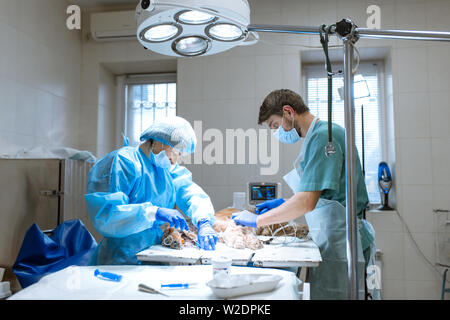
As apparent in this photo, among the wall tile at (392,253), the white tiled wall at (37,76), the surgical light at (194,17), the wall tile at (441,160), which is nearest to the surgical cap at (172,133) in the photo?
the surgical light at (194,17)

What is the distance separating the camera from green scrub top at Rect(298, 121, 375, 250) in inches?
64.3

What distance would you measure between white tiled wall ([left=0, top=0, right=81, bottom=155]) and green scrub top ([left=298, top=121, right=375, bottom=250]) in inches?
90.2

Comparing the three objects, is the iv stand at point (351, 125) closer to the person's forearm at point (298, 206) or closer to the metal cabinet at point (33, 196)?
the person's forearm at point (298, 206)

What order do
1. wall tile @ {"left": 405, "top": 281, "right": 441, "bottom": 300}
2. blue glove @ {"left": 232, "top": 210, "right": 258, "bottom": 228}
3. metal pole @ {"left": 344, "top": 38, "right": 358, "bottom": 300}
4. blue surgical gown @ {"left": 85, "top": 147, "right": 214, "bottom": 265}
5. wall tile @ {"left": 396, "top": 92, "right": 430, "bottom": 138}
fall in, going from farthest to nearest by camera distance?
1. wall tile @ {"left": 396, "top": 92, "right": 430, "bottom": 138}
2. wall tile @ {"left": 405, "top": 281, "right": 441, "bottom": 300}
3. blue glove @ {"left": 232, "top": 210, "right": 258, "bottom": 228}
4. blue surgical gown @ {"left": 85, "top": 147, "right": 214, "bottom": 265}
5. metal pole @ {"left": 344, "top": 38, "right": 358, "bottom": 300}

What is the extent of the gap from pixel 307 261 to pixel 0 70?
2612mm

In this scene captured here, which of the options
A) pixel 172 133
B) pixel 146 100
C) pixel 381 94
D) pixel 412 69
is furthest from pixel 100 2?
pixel 412 69

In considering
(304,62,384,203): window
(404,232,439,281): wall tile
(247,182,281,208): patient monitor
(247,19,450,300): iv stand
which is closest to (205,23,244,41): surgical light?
(247,19,450,300): iv stand

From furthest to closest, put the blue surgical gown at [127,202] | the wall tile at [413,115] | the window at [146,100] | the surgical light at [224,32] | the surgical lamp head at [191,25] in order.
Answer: the window at [146,100] → the wall tile at [413,115] → the blue surgical gown at [127,202] → the surgical light at [224,32] → the surgical lamp head at [191,25]

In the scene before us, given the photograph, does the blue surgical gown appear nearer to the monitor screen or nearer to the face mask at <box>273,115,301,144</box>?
the face mask at <box>273,115,301,144</box>

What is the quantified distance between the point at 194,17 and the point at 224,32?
15cm

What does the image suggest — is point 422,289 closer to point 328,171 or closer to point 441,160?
point 441,160

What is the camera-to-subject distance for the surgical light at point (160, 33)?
4.45 ft

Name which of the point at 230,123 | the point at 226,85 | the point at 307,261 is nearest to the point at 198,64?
the point at 226,85

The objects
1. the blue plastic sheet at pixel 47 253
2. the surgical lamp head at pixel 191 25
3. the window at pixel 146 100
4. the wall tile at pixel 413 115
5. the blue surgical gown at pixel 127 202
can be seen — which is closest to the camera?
the surgical lamp head at pixel 191 25
